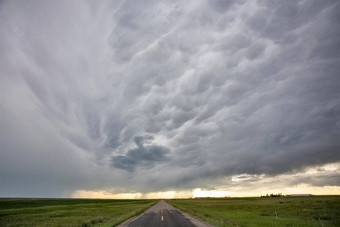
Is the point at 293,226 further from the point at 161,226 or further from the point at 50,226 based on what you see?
the point at 50,226

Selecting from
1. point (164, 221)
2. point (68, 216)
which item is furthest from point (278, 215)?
point (68, 216)

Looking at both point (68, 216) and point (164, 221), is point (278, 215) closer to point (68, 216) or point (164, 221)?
point (164, 221)

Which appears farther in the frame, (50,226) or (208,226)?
(50,226)

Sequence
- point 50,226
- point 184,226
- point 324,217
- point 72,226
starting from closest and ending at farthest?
point 184,226, point 72,226, point 50,226, point 324,217

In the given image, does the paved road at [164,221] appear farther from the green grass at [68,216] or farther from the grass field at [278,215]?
the grass field at [278,215]

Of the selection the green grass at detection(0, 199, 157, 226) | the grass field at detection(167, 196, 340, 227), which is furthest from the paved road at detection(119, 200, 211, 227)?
the grass field at detection(167, 196, 340, 227)

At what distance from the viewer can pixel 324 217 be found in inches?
1022

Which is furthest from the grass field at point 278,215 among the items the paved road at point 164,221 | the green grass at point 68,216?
the green grass at point 68,216

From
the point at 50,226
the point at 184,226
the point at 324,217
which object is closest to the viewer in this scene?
the point at 184,226

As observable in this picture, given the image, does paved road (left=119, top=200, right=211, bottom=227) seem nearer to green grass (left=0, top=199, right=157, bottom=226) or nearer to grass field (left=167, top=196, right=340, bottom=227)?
green grass (left=0, top=199, right=157, bottom=226)

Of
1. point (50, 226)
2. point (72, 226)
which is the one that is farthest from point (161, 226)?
point (50, 226)

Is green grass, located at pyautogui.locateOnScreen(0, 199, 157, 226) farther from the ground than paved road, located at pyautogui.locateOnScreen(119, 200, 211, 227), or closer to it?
closer to it

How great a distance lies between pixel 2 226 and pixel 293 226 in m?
31.0

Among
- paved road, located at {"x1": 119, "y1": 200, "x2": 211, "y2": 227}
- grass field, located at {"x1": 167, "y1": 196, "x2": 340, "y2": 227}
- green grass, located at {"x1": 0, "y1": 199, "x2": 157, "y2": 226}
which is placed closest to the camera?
paved road, located at {"x1": 119, "y1": 200, "x2": 211, "y2": 227}
